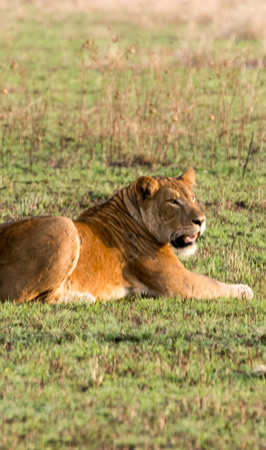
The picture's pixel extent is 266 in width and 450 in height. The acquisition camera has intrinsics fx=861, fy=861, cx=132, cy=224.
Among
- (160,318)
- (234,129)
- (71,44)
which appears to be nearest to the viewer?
(160,318)

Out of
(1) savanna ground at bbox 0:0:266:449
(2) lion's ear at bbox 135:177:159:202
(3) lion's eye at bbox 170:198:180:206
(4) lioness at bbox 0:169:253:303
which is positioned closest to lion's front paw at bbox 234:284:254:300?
(4) lioness at bbox 0:169:253:303

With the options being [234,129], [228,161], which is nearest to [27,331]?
[228,161]

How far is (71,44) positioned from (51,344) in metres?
16.8

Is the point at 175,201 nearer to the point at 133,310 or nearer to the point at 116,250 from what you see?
the point at 116,250

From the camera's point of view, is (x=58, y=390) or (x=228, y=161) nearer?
(x=58, y=390)

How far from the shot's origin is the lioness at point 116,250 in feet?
20.2

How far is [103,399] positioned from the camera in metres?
4.55

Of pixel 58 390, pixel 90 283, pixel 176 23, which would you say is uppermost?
pixel 58 390

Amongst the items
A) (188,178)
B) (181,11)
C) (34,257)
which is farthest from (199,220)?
(181,11)

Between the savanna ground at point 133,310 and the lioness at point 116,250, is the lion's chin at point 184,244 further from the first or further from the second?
the savanna ground at point 133,310

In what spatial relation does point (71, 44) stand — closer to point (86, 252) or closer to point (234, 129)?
point (234, 129)

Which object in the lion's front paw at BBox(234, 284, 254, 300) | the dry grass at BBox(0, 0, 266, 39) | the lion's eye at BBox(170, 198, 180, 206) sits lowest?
the dry grass at BBox(0, 0, 266, 39)

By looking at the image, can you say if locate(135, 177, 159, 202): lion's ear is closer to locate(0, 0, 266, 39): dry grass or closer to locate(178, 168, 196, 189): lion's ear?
locate(178, 168, 196, 189): lion's ear

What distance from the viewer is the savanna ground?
4.29 metres
